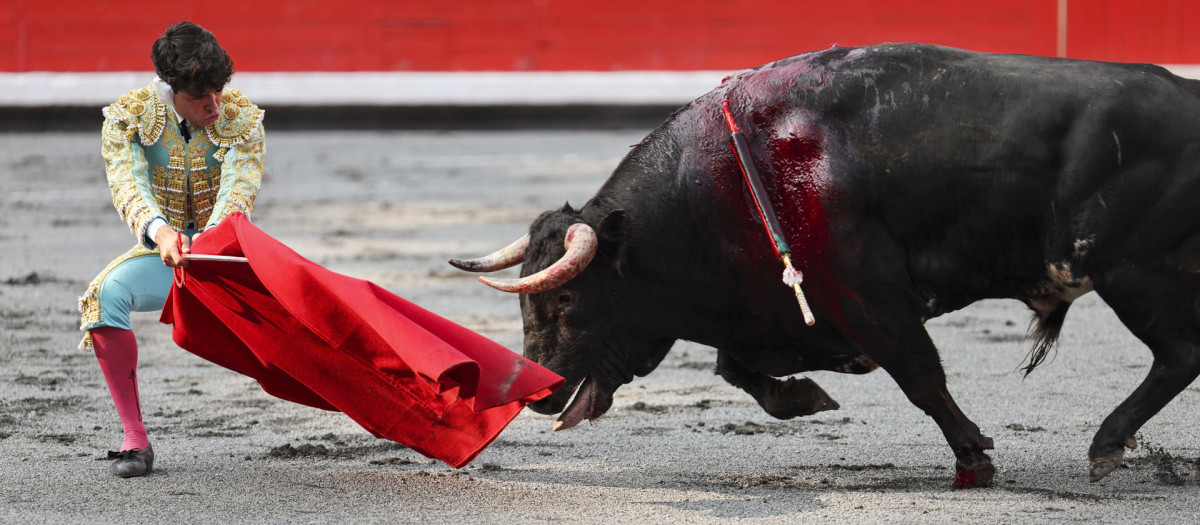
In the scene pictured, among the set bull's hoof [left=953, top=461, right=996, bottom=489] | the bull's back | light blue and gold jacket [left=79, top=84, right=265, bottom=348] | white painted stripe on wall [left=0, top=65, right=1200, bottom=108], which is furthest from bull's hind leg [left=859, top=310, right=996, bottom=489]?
white painted stripe on wall [left=0, top=65, right=1200, bottom=108]

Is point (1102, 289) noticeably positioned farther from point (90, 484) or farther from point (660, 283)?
point (90, 484)

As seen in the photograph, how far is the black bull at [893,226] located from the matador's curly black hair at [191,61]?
2.38 ft

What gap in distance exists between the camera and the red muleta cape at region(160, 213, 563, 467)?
3.29 metres

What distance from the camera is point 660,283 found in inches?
142

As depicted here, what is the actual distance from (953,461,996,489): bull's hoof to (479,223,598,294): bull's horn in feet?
3.05

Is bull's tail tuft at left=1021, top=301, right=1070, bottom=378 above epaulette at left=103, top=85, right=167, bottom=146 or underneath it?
underneath

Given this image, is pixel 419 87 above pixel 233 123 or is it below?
below

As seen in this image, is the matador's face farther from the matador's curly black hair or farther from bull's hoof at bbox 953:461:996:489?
bull's hoof at bbox 953:461:996:489

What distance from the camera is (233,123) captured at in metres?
3.58

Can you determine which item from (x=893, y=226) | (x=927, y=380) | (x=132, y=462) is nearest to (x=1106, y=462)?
(x=927, y=380)

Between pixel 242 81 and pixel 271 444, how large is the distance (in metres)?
10.2

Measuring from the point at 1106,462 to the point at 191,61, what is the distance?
208cm

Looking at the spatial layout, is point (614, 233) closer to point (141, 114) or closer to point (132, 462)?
point (141, 114)

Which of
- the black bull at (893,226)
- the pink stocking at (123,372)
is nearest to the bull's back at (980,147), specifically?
the black bull at (893,226)
